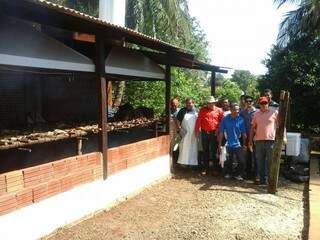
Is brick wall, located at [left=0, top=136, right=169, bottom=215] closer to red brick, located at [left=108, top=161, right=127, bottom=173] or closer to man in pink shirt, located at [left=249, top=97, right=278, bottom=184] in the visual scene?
red brick, located at [left=108, top=161, right=127, bottom=173]

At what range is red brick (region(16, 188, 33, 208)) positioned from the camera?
5238 millimetres

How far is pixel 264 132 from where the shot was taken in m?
8.59

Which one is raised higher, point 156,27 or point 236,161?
point 156,27

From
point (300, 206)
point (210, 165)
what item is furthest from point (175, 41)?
point (300, 206)

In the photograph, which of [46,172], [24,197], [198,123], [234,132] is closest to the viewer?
[24,197]

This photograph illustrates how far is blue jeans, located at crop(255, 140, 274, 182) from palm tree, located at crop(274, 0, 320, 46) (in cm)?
1020

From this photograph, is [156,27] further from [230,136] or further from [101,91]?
[101,91]

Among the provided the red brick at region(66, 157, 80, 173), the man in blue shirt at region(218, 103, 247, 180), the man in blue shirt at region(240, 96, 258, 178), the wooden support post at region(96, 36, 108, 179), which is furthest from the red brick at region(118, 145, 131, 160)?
the man in blue shirt at region(240, 96, 258, 178)

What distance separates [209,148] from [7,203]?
17.8 ft

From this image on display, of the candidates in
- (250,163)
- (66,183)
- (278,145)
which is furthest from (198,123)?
(66,183)

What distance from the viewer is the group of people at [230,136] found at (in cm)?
870

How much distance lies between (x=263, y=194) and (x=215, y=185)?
40.6 inches

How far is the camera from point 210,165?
1012 centimetres

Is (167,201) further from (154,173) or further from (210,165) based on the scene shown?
(210,165)
